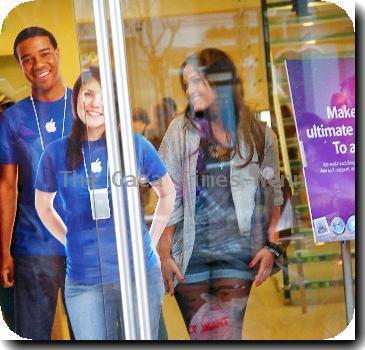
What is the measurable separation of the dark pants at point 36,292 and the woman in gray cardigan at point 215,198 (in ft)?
2.15

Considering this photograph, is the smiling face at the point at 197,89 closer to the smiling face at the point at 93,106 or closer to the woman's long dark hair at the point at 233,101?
the woman's long dark hair at the point at 233,101

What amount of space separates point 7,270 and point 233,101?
5.23 ft

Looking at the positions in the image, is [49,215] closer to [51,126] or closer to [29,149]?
[29,149]

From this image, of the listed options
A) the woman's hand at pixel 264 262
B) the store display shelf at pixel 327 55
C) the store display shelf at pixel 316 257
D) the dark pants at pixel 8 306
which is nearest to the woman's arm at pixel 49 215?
the dark pants at pixel 8 306

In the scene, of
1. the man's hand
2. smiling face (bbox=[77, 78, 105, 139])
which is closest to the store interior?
smiling face (bbox=[77, 78, 105, 139])

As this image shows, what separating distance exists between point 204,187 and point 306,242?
1.94 feet

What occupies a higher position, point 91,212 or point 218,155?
point 218,155

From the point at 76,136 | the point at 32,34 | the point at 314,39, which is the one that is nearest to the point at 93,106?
the point at 76,136

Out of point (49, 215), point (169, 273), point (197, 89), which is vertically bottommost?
point (169, 273)

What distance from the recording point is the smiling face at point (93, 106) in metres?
4.46

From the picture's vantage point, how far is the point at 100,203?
4.51 metres

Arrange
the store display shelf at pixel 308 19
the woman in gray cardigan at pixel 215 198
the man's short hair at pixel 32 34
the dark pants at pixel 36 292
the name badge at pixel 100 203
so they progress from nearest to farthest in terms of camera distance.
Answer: the store display shelf at pixel 308 19
the woman in gray cardigan at pixel 215 198
the name badge at pixel 100 203
the man's short hair at pixel 32 34
the dark pants at pixel 36 292

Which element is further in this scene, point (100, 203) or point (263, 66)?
point (100, 203)

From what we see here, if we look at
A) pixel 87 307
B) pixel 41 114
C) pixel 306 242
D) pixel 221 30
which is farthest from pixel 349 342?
pixel 41 114
